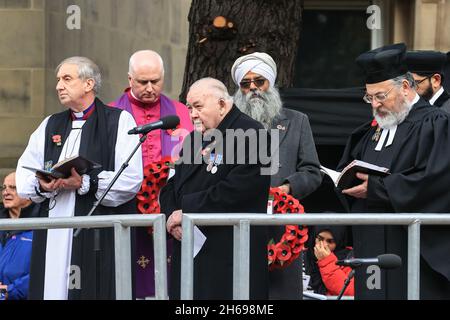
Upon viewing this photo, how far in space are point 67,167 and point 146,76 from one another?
1077mm

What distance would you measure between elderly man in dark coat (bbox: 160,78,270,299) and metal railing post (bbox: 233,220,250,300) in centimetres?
77

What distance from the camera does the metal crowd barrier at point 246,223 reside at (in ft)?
26.4

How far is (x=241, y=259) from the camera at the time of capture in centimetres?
811

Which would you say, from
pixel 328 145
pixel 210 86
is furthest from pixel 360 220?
pixel 328 145

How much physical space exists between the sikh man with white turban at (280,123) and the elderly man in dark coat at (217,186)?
0.82m

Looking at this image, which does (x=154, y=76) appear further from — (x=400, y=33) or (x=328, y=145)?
(x=400, y=33)

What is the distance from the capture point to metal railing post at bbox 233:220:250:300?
8.08 m

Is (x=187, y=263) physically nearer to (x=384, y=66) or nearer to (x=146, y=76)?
(x=384, y=66)

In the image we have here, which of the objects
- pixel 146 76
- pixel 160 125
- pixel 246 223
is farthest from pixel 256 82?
pixel 246 223

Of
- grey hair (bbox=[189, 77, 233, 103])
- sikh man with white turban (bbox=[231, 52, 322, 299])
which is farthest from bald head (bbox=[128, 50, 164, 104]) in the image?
grey hair (bbox=[189, 77, 233, 103])

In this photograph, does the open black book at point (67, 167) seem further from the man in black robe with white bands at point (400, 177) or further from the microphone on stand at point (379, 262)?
the microphone on stand at point (379, 262)

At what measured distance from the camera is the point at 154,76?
10.3 meters

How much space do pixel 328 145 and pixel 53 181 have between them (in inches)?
158
